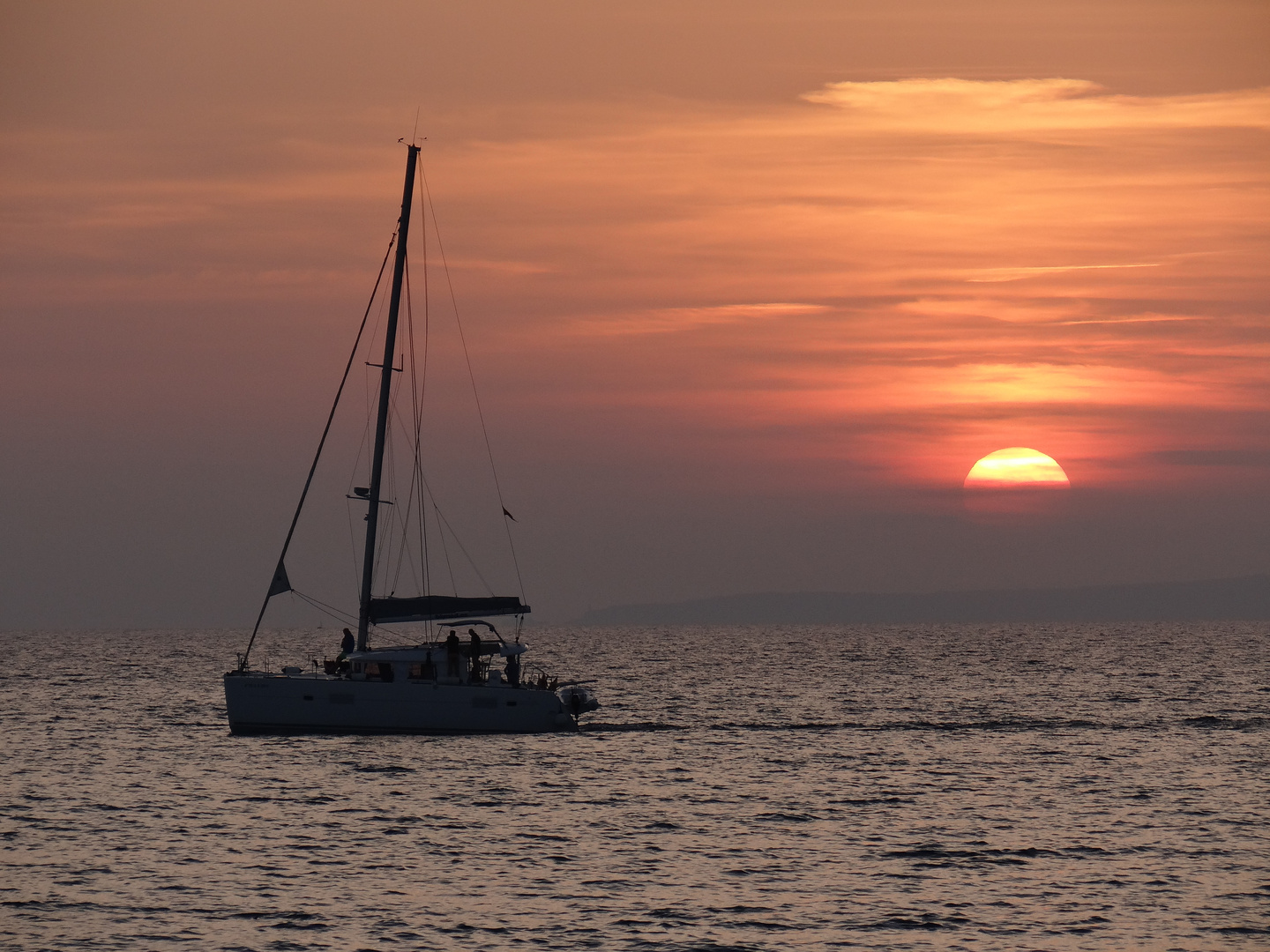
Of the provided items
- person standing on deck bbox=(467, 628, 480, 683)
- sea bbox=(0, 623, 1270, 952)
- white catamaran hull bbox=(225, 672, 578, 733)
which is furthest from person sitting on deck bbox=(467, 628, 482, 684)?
sea bbox=(0, 623, 1270, 952)

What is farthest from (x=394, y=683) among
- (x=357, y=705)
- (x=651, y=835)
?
(x=651, y=835)

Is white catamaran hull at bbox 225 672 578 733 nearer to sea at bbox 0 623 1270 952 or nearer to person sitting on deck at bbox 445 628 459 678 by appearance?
person sitting on deck at bbox 445 628 459 678

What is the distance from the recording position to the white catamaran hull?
50.0 meters

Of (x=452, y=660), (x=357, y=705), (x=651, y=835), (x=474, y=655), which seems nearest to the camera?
(x=651, y=835)

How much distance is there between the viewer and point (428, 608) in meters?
51.5

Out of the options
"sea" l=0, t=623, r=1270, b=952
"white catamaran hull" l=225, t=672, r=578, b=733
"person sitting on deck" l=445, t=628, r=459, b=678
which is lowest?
"sea" l=0, t=623, r=1270, b=952

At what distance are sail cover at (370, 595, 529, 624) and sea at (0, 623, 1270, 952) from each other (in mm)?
4631

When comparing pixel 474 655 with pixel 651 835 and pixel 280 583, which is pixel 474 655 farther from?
pixel 651 835

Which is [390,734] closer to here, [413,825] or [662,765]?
[662,765]

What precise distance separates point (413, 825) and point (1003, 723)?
124 ft

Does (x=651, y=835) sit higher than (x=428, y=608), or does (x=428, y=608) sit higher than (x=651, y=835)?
(x=428, y=608)

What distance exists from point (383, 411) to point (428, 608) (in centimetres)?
688

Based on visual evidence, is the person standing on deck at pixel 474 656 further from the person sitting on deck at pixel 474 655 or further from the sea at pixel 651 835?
the sea at pixel 651 835

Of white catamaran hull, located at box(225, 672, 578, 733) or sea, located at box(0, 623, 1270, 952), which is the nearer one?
sea, located at box(0, 623, 1270, 952)
